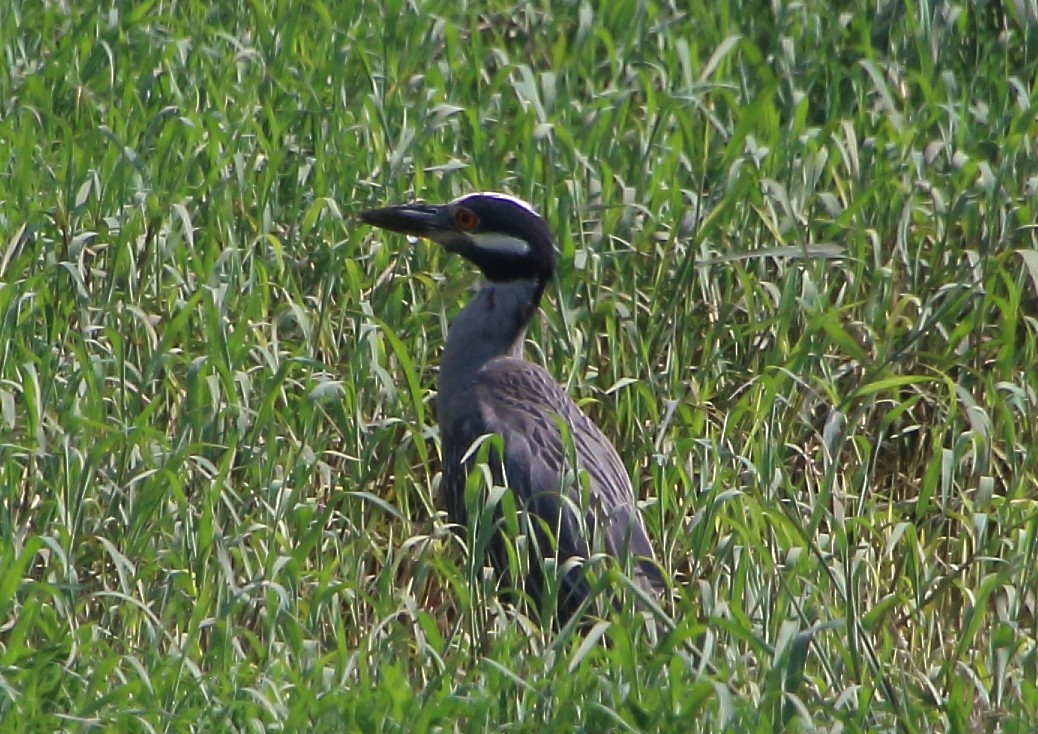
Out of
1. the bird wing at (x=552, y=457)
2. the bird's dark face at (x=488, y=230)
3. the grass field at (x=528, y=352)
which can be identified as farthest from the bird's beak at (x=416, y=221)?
the bird wing at (x=552, y=457)

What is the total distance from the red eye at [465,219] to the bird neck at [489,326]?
189mm

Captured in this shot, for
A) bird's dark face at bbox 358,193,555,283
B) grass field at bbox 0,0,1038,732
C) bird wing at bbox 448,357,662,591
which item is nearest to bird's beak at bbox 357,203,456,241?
bird's dark face at bbox 358,193,555,283

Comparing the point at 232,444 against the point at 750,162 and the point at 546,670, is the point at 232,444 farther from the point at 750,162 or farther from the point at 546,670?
the point at 750,162

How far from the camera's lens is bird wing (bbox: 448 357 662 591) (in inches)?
184

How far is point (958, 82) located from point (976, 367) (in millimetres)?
1495

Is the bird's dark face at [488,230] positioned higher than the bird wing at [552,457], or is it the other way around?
the bird's dark face at [488,230]

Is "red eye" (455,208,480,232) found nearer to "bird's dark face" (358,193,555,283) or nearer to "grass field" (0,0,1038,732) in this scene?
"bird's dark face" (358,193,555,283)

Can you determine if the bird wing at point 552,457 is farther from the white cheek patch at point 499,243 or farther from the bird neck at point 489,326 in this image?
the white cheek patch at point 499,243

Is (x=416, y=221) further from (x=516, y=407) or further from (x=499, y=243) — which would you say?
(x=516, y=407)

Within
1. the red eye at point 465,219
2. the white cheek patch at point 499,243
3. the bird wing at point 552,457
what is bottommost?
the bird wing at point 552,457

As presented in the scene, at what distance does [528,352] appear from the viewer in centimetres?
573

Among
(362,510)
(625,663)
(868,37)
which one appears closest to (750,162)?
(868,37)

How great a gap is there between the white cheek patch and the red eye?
32mm

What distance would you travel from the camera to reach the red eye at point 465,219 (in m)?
5.30
